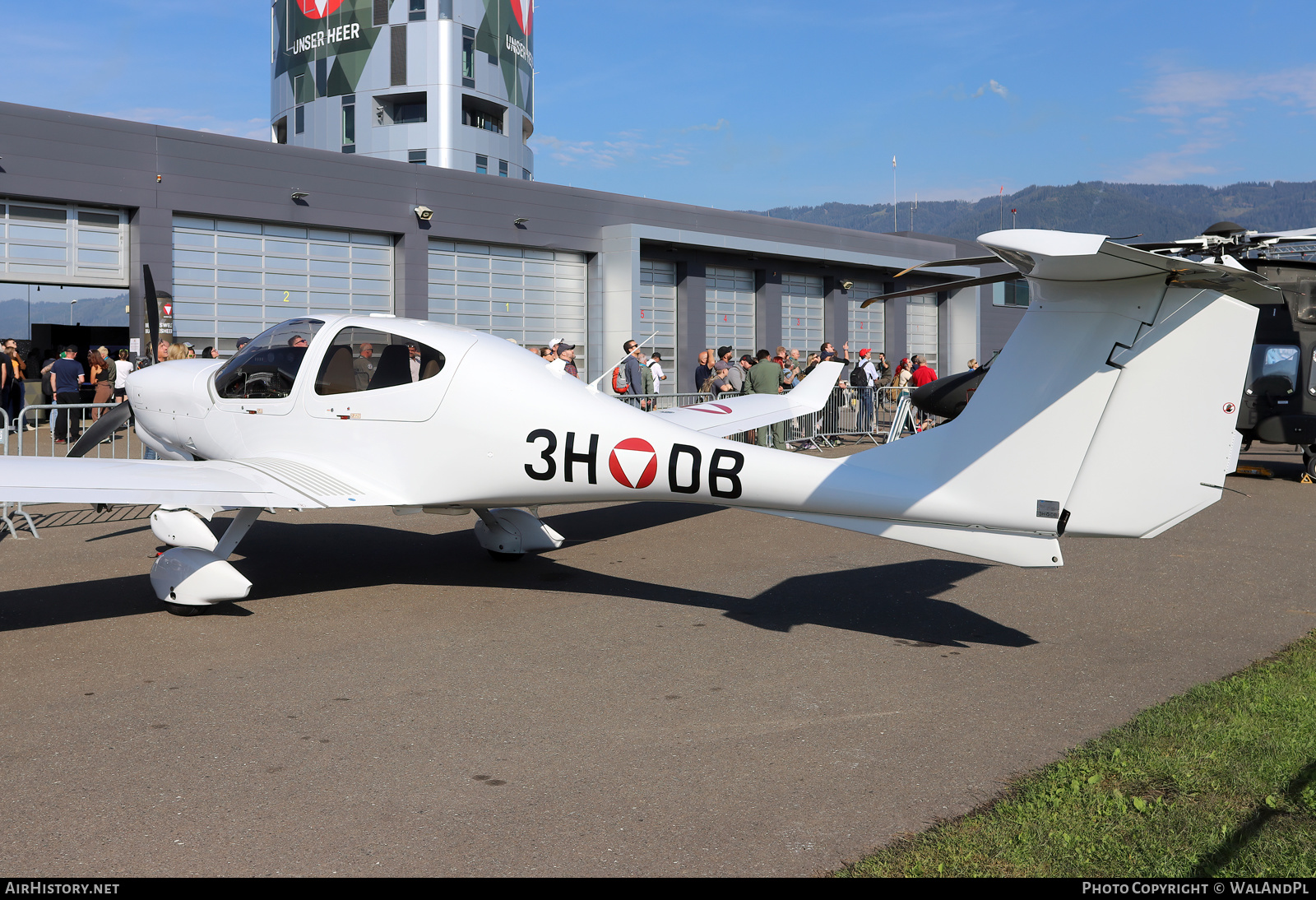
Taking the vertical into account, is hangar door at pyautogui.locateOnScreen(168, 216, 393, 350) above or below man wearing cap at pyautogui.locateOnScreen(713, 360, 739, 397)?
above

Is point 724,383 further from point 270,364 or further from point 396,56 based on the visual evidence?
point 396,56

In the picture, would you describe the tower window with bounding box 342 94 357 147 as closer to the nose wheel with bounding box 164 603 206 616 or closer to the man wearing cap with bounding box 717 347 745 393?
the man wearing cap with bounding box 717 347 745 393

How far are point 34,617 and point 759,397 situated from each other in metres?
7.53

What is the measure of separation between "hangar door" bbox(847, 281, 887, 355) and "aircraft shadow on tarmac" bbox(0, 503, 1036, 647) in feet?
97.1

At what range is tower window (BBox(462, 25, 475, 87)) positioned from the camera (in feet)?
141

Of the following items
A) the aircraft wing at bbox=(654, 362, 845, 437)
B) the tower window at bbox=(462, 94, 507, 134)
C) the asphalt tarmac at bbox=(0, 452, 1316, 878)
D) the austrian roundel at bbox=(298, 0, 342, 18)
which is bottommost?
the asphalt tarmac at bbox=(0, 452, 1316, 878)

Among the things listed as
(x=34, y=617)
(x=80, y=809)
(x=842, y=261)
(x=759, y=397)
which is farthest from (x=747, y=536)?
(x=842, y=261)

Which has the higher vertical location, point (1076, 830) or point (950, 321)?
point (950, 321)

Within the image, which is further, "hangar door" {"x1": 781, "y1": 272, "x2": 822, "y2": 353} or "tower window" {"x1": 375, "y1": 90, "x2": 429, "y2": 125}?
"tower window" {"x1": 375, "y1": 90, "x2": 429, "y2": 125}

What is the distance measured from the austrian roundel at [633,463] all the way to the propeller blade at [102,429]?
5.56 metres

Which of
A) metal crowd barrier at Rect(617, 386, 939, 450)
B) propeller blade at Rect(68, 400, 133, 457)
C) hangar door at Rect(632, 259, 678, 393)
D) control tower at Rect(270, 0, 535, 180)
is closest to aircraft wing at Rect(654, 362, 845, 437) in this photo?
propeller blade at Rect(68, 400, 133, 457)

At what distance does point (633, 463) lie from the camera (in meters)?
6.29

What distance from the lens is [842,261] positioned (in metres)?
35.5

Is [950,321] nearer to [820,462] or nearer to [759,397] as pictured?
[759,397]
